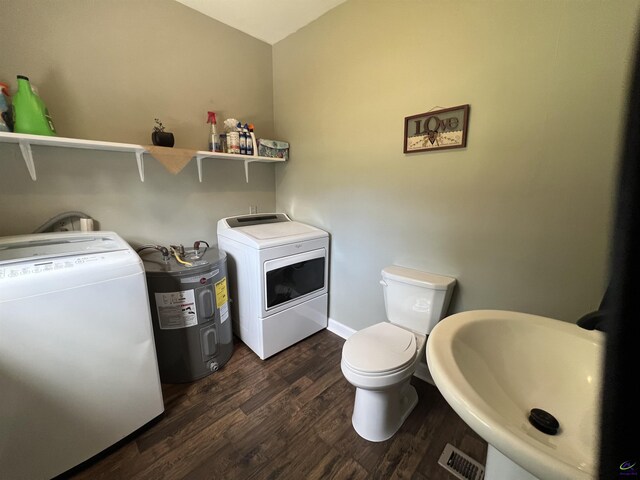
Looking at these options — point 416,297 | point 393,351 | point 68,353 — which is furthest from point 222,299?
point 416,297

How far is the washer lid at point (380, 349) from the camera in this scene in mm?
1230

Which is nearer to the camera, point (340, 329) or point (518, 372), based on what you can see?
point (518, 372)

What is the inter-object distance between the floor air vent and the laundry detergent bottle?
2.54 meters

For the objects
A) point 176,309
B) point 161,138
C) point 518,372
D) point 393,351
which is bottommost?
point 393,351

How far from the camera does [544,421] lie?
708 mm

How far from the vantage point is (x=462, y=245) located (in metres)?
1.44

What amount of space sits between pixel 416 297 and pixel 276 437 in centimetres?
106

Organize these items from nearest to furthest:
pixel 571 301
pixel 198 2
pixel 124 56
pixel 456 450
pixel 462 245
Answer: pixel 571 301
pixel 456 450
pixel 462 245
pixel 124 56
pixel 198 2

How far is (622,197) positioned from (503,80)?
4.64 ft

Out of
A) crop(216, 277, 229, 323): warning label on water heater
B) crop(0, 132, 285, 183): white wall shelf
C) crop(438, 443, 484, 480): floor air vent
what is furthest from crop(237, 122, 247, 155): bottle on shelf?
crop(438, 443, 484, 480): floor air vent

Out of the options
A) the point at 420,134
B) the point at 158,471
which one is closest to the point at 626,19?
the point at 420,134

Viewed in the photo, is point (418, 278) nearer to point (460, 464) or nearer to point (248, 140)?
point (460, 464)

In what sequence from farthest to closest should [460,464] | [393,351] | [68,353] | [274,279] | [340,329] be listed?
[340,329] < [274,279] < [393,351] < [460,464] < [68,353]

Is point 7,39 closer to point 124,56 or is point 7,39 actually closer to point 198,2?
point 124,56
